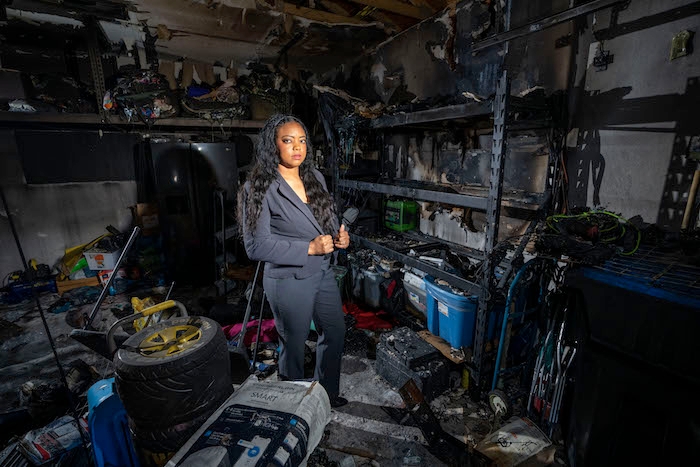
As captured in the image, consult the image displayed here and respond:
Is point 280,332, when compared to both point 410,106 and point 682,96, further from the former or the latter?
point 682,96

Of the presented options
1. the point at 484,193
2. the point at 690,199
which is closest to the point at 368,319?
the point at 484,193

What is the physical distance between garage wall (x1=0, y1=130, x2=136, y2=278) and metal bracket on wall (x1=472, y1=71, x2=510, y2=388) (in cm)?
676

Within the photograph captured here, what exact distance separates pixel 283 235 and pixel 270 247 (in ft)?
0.67

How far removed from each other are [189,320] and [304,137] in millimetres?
1413

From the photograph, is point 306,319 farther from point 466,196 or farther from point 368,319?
point 368,319

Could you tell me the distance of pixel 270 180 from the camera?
221 cm

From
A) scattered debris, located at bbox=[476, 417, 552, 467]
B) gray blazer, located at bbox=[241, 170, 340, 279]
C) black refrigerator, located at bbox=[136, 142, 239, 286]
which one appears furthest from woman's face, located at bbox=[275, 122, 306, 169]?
black refrigerator, located at bbox=[136, 142, 239, 286]

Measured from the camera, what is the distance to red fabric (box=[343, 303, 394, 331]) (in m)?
4.02

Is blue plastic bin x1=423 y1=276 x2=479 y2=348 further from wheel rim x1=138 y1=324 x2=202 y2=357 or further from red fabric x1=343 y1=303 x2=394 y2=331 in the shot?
wheel rim x1=138 y1=324 x2=202 y2=357

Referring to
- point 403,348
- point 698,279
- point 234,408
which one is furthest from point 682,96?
point 234,408

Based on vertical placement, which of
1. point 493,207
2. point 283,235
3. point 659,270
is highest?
point 493,207

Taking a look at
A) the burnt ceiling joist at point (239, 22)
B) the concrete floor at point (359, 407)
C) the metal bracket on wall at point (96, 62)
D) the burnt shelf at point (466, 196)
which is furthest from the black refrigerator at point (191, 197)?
the burnt shelf at point (466, 196)

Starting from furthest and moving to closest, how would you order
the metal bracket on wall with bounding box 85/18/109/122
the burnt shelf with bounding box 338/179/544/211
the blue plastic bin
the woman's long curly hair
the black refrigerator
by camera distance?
the black refrigerator
the metal bracket on wall with bounding box 85/18/109/122
the blue plastic bin
the burnt shelf with bounding box 338/179/544/211
the woman's long curly hair

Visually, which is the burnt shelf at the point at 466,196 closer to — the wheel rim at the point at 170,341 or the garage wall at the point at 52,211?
the wheel rim at the point at 170,341
